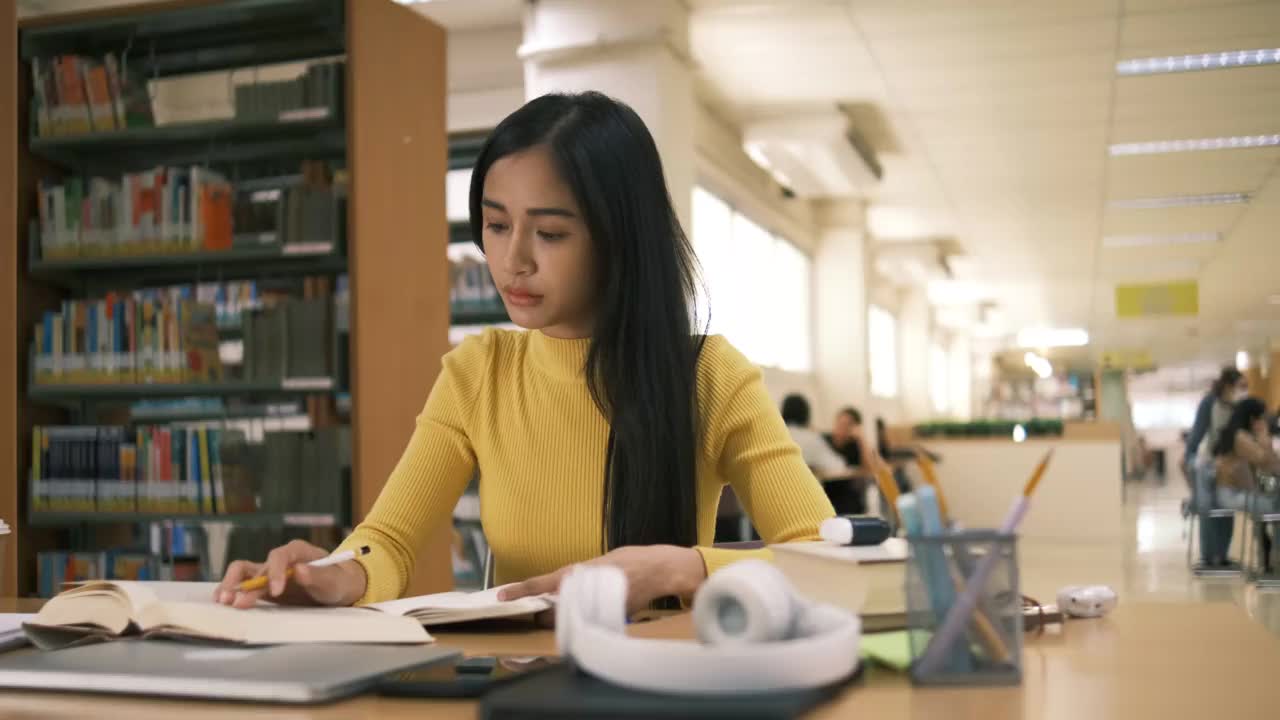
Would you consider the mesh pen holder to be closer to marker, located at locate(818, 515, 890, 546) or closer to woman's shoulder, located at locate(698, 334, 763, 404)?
marker, located at locate(818, 515, 890, 546)

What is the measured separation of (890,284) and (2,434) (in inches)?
597

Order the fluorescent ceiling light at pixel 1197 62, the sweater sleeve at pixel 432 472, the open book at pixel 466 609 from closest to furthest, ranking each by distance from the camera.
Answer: the open book at pixel 466 609, the sweater sleeve at pixel 432 472, the fluorescent ceiling light at pixel 1197 62

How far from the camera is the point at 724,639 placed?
72cm

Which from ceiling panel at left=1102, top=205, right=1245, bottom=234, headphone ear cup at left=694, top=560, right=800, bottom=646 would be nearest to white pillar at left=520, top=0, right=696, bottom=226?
headphone ear cup at left=694, top=560, right=800, bottom=646

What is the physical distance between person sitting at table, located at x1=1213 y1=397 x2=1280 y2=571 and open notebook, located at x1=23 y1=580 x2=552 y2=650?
738 cm

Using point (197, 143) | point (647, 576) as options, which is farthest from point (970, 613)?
point (197, 143)

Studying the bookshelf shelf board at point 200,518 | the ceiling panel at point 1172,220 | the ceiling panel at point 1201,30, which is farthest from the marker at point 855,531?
the ceiling panel at point 1172,220

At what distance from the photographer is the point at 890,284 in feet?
57.8

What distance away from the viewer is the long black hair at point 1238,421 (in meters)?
7.64

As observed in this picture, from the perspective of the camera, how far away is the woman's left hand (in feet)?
3.98

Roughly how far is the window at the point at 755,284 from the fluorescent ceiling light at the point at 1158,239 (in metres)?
3.74

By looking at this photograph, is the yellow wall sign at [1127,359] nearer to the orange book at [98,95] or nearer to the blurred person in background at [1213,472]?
the blurred person in background at [1213,472]

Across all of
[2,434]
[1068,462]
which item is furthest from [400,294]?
[1068,462]

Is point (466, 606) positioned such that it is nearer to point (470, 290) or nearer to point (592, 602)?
point (592, 602)
